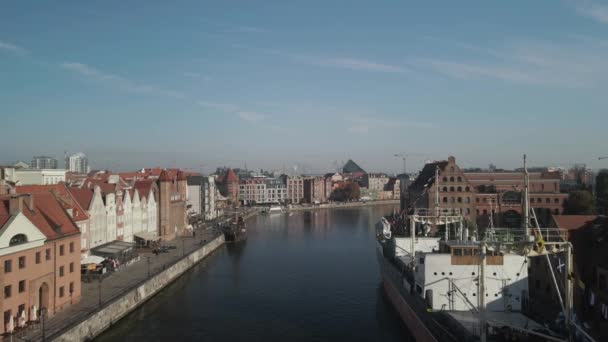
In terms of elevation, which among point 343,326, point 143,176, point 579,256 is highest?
point 143,176

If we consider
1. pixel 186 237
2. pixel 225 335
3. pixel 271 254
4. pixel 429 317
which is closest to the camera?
pixel 429 317

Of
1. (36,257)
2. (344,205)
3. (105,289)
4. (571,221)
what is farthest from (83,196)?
(344,205)

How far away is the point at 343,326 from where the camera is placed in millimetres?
32906

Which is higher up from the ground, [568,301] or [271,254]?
[568,301]

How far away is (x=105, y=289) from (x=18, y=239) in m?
9.74

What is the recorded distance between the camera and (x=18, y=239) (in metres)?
26.9

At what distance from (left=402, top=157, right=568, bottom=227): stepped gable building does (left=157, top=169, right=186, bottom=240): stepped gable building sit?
33147mm

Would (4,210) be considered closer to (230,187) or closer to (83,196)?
(83,196)

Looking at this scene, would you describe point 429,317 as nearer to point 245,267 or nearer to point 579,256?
point 579,256

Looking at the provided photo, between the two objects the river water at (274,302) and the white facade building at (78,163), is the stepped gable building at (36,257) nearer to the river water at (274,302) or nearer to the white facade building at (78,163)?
the river water at (274,302)

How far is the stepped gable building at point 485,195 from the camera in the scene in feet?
230

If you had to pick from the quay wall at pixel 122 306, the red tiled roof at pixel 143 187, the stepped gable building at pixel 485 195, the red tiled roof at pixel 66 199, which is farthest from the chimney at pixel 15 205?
the stepped gable building at pixel 485 195

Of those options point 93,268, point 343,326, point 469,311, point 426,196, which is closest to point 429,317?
Answer: point 469,311

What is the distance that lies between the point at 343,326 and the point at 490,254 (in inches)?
429
